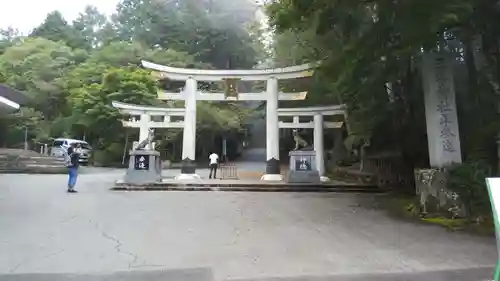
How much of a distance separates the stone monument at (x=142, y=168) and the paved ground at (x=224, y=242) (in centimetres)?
559

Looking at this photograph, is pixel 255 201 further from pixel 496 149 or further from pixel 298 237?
pixel 496 149

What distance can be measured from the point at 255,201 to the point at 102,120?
858 inches

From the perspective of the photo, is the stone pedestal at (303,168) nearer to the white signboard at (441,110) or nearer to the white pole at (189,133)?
the white pole at (189,133)

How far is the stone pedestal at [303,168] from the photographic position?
58.9 ft

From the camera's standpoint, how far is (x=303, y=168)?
1814cm

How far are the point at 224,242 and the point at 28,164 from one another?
23.3 meters

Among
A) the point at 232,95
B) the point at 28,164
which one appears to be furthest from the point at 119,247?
the point at 28,164

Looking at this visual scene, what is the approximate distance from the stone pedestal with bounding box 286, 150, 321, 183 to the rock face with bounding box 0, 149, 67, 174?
1480 centimetres

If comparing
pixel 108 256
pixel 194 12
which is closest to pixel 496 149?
pixel 108 256

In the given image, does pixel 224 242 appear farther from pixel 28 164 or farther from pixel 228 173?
pixel 28 164

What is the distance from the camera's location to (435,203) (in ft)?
32.2

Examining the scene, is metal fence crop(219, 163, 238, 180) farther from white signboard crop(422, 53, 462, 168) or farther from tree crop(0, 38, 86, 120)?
tree crop(0, 38, 86, 120)

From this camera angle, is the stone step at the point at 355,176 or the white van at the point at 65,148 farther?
the white van at the point at 65,148

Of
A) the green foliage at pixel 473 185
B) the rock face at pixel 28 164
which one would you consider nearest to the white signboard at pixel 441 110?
the green foliage at pixel 473 185
